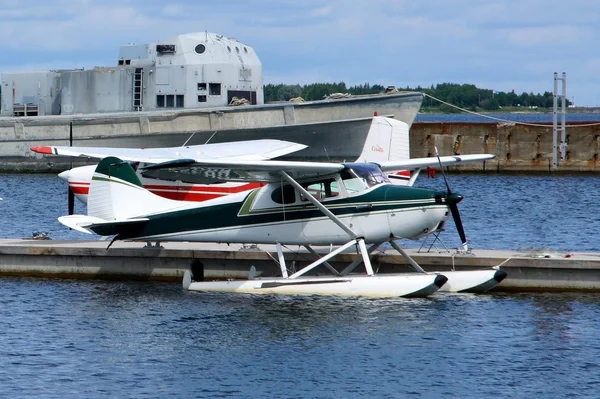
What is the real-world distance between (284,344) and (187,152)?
1079cm

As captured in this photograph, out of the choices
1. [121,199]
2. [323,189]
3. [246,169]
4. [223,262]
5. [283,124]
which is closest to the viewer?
[246,169]

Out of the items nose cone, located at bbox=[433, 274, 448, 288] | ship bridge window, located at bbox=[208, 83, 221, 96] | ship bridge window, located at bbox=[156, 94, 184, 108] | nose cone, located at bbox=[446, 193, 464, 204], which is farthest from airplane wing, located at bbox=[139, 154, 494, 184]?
ship bridge window, located at bbox=[156, 94, 184, 108]

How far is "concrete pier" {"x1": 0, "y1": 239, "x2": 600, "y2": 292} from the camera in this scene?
21.2m

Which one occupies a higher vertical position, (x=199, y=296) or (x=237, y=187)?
(x=237, y=187)

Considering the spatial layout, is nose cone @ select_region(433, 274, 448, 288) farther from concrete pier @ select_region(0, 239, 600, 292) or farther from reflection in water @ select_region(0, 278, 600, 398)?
concrete pier @ select_region(0, 239, 600, 292)

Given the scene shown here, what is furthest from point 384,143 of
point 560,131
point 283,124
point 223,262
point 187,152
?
point 560,131

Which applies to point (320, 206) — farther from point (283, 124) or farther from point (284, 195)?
point (283, 124)

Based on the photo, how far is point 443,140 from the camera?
5900 cm

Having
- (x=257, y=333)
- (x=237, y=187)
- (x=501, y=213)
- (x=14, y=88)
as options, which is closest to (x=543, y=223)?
(x=501, y=213)

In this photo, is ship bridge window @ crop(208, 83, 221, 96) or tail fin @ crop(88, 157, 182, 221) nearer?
tail fin @ crop(88, 157, 182, 221)

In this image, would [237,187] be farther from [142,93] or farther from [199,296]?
[142,93]

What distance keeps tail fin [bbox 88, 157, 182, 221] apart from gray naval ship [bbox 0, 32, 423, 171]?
24.4m

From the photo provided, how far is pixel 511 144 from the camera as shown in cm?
5866

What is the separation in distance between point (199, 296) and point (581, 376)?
27.4 ft
